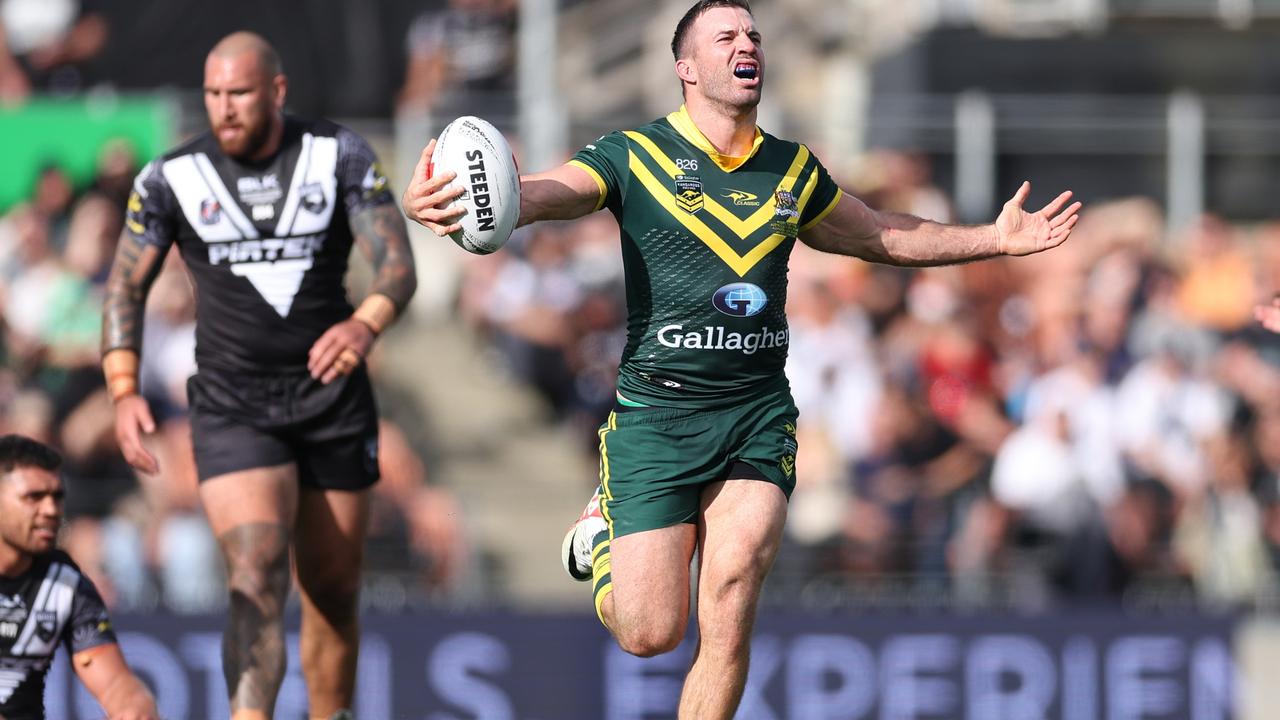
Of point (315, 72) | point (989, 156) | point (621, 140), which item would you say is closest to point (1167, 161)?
point (989, 156)

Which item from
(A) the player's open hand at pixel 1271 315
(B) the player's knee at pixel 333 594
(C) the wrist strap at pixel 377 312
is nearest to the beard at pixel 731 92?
(C) the wrist strap at pixel 377 312

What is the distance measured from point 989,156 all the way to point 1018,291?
1731mm

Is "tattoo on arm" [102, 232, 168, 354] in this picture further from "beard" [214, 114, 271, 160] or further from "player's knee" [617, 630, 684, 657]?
"player's knee" [617, 630, 684, 657]

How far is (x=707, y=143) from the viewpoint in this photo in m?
7.15

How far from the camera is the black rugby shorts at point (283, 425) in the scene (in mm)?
8039

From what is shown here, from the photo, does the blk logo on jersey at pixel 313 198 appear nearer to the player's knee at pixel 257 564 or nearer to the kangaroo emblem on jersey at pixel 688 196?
the player's knee at pixel 257 564

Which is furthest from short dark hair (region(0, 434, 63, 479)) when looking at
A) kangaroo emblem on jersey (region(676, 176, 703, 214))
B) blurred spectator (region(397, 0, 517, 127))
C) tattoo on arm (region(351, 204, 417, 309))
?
blurred spectator (region(397, 0, 517, 127))

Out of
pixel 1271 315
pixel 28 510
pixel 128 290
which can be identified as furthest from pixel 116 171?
pixel 1271 315

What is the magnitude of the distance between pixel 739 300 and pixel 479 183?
108 centimetres

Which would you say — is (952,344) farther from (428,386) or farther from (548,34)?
(548,34)

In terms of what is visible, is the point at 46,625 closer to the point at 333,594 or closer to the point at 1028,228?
the point at 333,594

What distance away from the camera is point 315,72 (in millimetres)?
18516

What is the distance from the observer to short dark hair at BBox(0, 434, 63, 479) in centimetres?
741

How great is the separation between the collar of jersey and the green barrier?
9.12 meters
